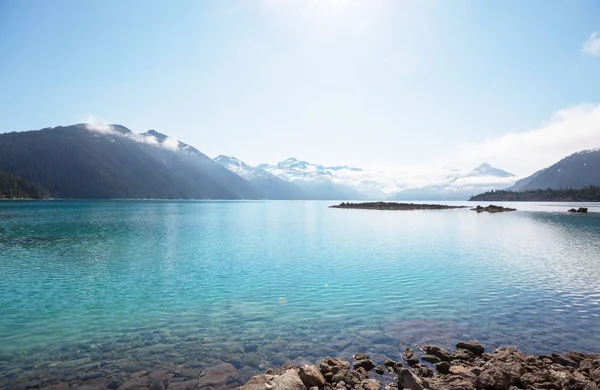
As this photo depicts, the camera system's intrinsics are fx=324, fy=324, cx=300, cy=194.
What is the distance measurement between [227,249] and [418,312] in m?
34.3

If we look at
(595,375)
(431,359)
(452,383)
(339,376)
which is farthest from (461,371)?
(339,376)

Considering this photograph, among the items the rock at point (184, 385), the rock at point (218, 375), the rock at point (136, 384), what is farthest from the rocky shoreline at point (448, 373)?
the rock at point (136, 384)

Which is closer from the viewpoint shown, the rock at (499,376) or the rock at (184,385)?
the rock at (499,376)

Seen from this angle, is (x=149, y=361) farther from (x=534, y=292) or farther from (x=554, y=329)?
(x=534, y=292)

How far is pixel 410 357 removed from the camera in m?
16.3

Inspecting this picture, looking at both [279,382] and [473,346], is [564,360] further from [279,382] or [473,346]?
[279,382]

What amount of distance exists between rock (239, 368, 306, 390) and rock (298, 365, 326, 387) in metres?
0.45

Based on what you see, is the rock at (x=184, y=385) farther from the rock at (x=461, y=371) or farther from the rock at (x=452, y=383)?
the rock at (x=461, y=371)

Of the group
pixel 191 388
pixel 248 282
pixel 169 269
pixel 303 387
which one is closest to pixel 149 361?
pixel 191 388

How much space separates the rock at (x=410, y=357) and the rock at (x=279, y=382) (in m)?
6.12

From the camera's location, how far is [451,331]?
19750 mm

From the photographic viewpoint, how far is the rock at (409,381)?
12953 millimetres

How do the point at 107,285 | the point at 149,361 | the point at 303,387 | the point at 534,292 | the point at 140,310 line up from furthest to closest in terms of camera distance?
the point at 107,285 → the point at 534,292 → the point at 140,310 → the point at 149,361 → the point at 303,387

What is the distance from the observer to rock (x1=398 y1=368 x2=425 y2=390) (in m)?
13.0
